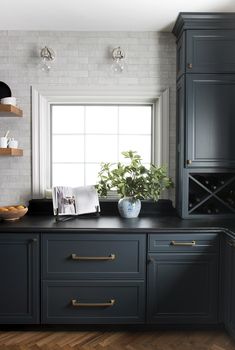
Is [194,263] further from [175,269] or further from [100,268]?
[100,268]

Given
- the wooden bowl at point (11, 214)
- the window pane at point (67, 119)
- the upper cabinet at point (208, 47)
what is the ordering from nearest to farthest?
the wooden bowl at point (11, 214)
the upper cabinet at point (208, 47)
the window pane at point (67, 119)

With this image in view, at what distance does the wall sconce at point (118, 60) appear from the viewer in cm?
314

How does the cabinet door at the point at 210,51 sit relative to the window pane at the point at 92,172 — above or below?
above

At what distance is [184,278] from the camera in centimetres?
262

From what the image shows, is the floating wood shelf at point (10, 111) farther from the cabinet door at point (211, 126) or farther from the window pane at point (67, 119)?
the cabinet door at point (211, 126)

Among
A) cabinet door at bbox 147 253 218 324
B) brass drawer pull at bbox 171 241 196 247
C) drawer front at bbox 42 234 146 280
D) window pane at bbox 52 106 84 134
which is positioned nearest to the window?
window pane at bbox 52 106 84 134

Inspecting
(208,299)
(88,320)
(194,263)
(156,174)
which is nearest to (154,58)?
(156,174)

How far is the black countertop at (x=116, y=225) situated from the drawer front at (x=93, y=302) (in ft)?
1.47

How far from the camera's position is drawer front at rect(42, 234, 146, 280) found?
2600 mm

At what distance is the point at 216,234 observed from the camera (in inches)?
103

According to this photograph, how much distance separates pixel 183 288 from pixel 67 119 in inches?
78.2

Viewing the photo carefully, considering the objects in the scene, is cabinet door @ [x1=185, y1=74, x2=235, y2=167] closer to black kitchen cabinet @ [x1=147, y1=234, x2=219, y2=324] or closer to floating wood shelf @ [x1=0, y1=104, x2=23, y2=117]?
black kitchen cabinet @ [x1=147, y1=234, x2=219, y2=324]

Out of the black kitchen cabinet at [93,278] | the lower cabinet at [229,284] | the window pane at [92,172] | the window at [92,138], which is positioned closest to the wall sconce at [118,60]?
the window at [92,138]

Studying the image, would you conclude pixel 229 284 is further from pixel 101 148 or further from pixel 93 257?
pixel 101 148
